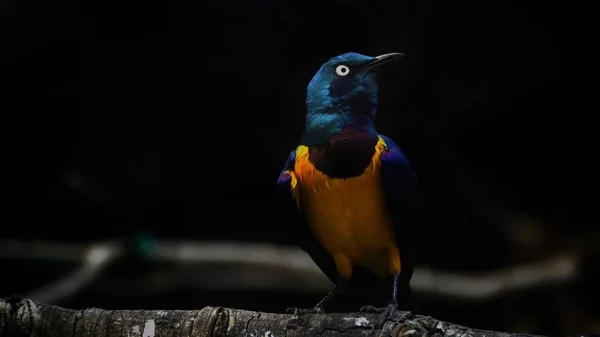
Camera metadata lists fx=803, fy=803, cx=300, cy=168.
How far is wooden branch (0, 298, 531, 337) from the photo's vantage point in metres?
1.36

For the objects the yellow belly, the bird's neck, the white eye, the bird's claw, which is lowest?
the bird's claw

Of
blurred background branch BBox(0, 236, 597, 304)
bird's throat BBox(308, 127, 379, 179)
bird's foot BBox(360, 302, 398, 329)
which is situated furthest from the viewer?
blurred background branch BBox(0, 236, 597, 304)

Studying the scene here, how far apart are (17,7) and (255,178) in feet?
2.90

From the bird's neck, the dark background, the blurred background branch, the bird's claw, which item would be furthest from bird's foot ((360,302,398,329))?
the blurred background branch

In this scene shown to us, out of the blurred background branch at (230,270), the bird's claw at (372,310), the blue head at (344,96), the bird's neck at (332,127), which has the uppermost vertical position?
the blue head at (344,96)

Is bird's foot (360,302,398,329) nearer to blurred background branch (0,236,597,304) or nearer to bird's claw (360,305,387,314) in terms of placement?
bird's claw (360,305,387,314)

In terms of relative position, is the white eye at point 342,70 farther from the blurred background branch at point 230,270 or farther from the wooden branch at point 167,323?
the blurred background branch at point 230,270

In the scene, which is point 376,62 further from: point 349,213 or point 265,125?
point 265,125

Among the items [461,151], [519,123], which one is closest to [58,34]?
[461,151]

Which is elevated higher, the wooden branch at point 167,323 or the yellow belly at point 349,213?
the yellow belly at point 349,213

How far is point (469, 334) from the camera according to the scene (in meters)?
1.25

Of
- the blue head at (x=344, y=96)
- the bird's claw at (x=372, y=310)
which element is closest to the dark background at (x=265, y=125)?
the blue head at (x=344, y=96)

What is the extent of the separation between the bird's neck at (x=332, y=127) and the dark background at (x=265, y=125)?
1.55 ft

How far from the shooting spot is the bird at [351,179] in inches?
59.2
